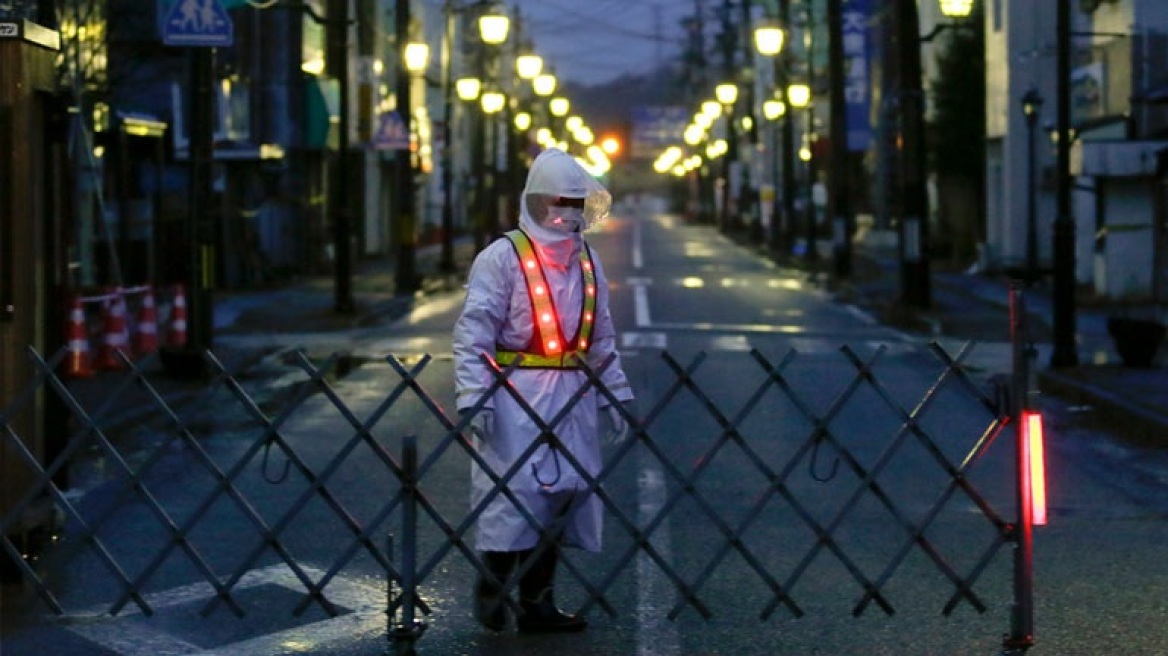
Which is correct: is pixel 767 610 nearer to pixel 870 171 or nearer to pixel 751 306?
pixel 751 306

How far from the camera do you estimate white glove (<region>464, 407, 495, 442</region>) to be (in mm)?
7676

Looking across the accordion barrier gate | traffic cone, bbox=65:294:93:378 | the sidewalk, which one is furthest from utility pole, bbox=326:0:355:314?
the accordion barrier gate

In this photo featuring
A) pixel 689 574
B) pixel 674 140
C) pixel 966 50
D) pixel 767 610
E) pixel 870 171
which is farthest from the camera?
pixel 674 140

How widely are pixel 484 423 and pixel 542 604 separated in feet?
2.77

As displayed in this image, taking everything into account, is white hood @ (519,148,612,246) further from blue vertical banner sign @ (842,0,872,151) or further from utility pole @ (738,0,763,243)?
utility pole @ (738,0,763,243)

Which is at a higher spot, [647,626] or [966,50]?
[966,50]

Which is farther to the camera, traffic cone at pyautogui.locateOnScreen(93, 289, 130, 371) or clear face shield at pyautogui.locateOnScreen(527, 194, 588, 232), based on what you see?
traffic cone at pyautogui.locateOnScreen(93, 289, 130, 371)

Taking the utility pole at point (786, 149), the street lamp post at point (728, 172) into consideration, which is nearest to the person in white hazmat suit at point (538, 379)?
the utility pole at point (786, 149)

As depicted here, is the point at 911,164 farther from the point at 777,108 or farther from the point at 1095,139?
the point at 777,108

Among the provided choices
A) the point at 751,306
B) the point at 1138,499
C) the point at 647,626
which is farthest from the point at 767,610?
the point at 751,306

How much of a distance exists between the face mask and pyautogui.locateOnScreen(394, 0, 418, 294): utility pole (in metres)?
27.8

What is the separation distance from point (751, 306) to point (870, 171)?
43.8 meters

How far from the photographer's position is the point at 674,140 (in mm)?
159625

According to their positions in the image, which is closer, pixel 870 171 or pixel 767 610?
pixel 767 610
